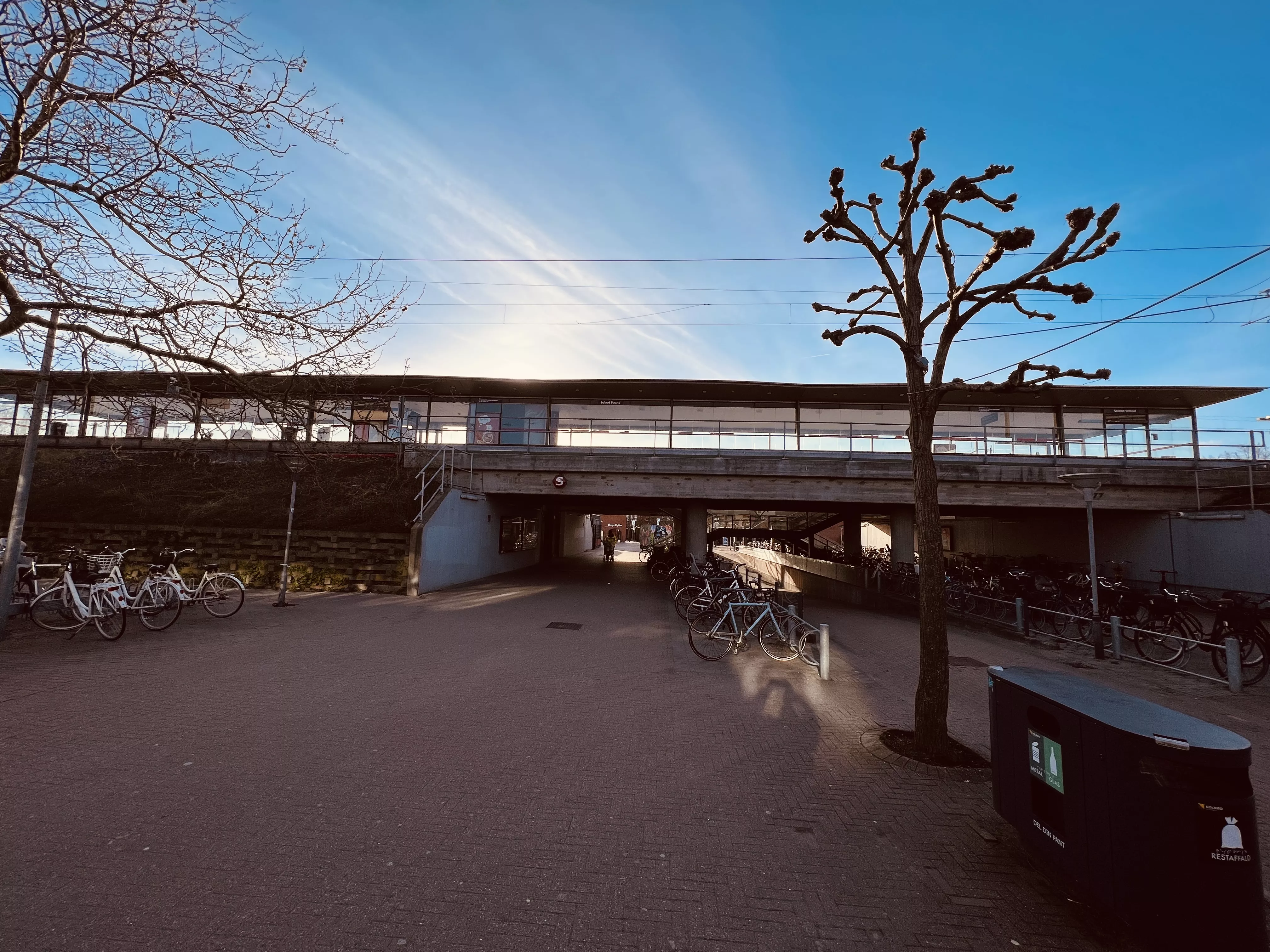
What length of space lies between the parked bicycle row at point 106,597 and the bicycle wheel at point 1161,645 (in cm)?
1568

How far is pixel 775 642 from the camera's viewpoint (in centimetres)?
951

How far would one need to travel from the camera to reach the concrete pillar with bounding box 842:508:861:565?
994 inches

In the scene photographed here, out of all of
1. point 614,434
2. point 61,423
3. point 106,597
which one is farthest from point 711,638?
point 61,423

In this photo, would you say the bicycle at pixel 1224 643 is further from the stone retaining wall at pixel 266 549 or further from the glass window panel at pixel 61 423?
the glass window panel at pixel 61 423

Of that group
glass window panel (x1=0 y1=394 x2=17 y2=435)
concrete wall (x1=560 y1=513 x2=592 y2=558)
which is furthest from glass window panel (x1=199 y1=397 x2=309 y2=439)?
concrete wall (x1=560 y1=513 x2=592 y2=558)

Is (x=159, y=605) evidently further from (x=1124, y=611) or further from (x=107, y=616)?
(x=1124, y=611)

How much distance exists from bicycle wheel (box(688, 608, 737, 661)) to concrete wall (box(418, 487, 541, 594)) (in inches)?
311

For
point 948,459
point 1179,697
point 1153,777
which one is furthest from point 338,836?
point 948,459

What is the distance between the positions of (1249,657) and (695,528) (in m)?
14.1

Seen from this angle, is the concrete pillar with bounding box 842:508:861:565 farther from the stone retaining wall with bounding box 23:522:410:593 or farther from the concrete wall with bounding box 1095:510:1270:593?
the stone retaining wall with bounding box 23:522:410:593

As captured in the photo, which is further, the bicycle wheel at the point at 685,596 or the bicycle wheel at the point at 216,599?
the bicycle wheel at the point at 685,596

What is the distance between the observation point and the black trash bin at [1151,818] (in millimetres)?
2301

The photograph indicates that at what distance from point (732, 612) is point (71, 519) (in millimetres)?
17360

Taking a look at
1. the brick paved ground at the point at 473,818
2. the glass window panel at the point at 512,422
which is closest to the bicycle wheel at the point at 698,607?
the brick paved ground at the point at 473,818
